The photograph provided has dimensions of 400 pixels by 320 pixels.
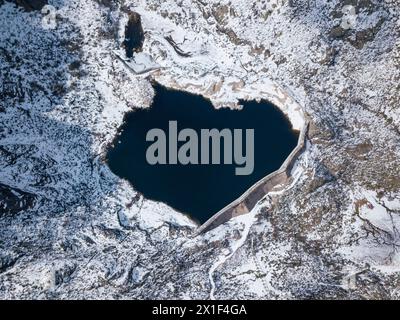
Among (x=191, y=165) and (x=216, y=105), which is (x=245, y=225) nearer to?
(x=191, y=165)

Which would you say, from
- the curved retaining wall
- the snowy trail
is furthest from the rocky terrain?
the curved retaining wall

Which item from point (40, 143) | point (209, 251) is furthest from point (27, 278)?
point (209, 251)

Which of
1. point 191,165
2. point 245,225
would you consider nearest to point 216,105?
point 191,165

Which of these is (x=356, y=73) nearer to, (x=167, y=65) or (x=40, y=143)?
(x=167, y=65)

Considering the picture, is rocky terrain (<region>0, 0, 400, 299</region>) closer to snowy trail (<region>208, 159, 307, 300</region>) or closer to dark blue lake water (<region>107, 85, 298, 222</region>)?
snowy trail (<region>208, 159, 307, 300</region>)

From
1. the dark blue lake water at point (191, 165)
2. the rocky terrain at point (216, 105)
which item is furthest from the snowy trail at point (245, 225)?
Answer: the dark blue lake water at point (191, 165)
